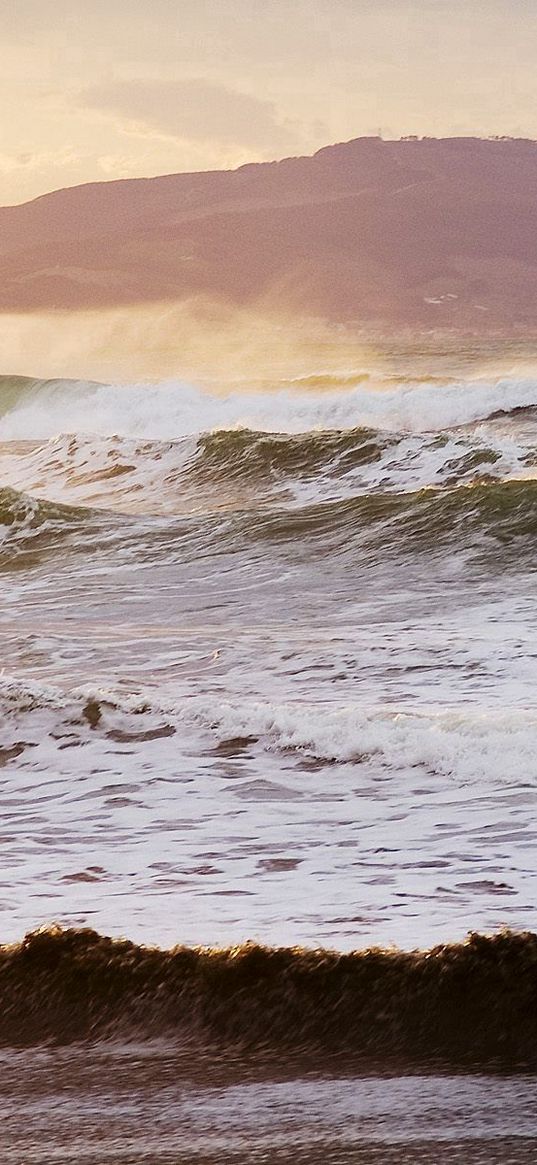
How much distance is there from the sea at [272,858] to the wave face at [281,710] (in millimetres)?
24

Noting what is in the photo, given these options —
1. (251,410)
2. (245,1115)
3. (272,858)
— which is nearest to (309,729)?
(272,858)

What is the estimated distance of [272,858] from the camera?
4902mm

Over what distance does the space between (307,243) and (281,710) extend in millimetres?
99516

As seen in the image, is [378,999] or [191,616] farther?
[191,616]

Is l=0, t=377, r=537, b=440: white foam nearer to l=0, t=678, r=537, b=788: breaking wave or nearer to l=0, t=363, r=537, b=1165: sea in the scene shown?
l=0, t=363, r=537, b=1165: sea

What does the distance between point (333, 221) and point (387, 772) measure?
108 m

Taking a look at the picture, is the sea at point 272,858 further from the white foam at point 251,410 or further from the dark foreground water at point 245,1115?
the white foam at point 251,410

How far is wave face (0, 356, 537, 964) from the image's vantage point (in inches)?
172

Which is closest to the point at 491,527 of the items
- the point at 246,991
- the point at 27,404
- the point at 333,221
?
the point at 246,991

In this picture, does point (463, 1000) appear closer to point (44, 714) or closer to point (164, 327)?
point (44, 714)

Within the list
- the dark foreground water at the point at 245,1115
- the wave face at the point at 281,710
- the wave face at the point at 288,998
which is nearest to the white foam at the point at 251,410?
the wave face at the point at 281,710

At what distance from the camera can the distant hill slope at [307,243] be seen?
297ft

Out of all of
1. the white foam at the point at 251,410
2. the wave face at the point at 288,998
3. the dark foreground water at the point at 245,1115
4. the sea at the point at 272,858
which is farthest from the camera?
the white foam at the point at 251,410

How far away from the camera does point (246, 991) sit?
11.4 feet
